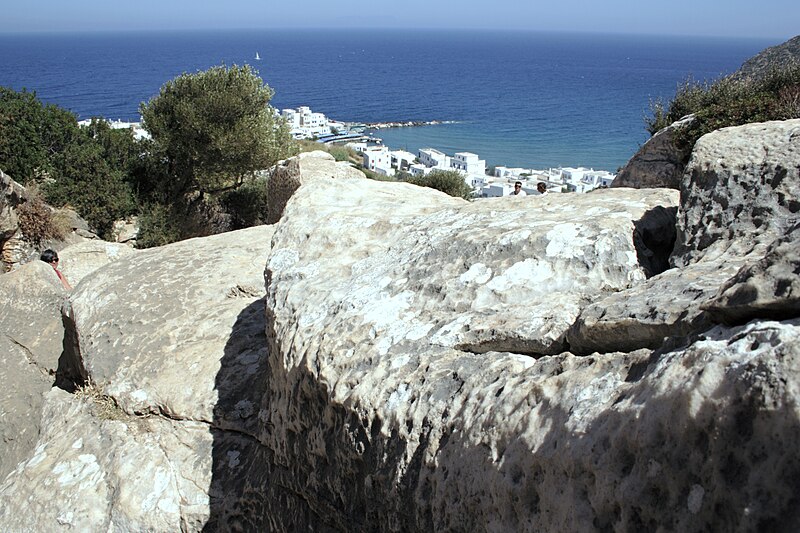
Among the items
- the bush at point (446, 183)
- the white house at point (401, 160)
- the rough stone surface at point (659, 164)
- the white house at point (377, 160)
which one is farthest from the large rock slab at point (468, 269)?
the white house at point (401, 160)

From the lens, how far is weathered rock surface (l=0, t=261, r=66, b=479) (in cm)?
634

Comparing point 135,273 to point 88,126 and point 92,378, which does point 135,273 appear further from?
point 88,126

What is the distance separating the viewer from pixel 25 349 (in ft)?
24.8

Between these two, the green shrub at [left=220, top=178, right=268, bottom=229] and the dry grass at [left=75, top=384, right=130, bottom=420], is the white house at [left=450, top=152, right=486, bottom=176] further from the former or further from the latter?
the dry grass at [left=75, top=384, right=130, bottom=420]

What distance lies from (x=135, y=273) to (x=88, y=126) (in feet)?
51.9

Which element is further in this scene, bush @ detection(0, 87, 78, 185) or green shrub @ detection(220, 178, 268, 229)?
green shrub @ detection(220, 178, 268, 229)

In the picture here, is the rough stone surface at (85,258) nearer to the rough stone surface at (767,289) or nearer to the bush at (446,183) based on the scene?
the rough stone surface at (767,289)

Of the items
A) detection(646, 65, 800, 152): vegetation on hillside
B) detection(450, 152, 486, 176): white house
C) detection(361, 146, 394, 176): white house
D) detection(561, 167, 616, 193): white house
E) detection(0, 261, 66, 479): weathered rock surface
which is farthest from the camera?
detection(450, 152, 486, 176): white house

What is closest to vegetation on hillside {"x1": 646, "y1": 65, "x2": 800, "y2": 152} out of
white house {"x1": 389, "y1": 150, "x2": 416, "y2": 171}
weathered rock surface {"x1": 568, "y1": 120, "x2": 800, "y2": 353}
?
weathered rock surface {"x1": 568, "y1": 120, "x2": 800, "y2": 353}

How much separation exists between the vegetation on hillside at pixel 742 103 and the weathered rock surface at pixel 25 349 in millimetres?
10080

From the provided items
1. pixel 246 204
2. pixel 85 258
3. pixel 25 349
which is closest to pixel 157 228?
pixel 246 204

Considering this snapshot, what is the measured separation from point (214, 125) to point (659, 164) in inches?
491

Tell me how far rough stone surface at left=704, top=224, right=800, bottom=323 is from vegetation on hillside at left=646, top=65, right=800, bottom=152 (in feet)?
27.3

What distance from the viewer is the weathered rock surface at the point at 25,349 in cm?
634
